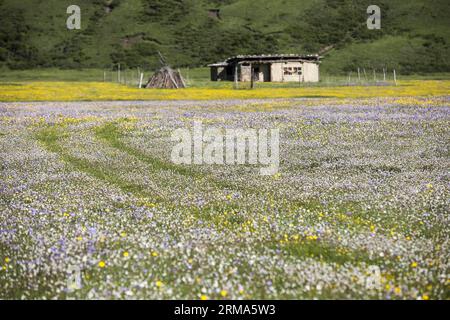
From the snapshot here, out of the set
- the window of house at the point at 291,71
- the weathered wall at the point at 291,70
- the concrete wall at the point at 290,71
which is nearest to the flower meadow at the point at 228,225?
the concrete wall at the point at 290,71

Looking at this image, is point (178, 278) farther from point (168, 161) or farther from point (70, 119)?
point (70, 119)

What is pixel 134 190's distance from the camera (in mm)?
13039

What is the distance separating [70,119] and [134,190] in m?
20.7

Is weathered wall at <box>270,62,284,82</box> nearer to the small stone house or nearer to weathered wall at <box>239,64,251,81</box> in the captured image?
the small stone house

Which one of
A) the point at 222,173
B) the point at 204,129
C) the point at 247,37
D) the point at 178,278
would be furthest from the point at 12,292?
the point at 247,37

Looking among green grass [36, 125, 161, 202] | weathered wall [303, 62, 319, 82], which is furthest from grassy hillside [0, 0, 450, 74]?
green grass [36, 125, 161, 202]

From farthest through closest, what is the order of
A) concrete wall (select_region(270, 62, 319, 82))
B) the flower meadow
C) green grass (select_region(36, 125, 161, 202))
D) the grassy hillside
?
the grassy hillside, concrete wall (select_region(270, 62, 319, 82)), green grass (select_region(36, 125, 161, 202)), the flower meadow

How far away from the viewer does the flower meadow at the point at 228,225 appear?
254 inches

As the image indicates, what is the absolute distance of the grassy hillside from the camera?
440ft

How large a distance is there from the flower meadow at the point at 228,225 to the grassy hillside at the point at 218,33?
11012 centimetres

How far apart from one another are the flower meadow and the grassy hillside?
110119 mm

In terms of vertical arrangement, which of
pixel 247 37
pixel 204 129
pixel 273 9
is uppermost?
pixel 273 9

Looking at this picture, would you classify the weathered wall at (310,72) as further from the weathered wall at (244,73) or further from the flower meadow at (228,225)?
the flower meadow at (228,225)
